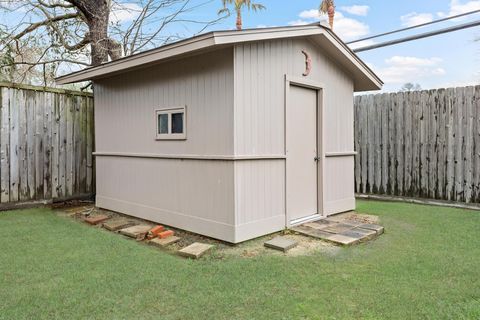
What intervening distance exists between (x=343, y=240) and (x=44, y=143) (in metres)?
5.54

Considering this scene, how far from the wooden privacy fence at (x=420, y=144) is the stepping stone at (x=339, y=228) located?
2622 millimetres

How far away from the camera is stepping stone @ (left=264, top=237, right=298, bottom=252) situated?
3.88 metres

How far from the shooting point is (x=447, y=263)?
3.38 metres

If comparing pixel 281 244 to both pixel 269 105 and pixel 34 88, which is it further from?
pixel 34 88

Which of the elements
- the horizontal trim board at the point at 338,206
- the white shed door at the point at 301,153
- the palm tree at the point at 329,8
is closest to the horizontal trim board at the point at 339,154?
the white shed door at the point at 301,153

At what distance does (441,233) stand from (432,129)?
2.67 meters

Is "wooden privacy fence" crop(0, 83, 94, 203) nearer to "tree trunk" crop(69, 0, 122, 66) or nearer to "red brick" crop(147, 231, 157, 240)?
"tree trunk" crop(69, 0, 122, 66)

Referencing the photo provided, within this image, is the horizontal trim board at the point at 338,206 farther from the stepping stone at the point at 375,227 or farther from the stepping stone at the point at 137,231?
the stepping stone at the point at 137,231

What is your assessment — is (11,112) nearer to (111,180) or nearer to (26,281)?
(111,180)

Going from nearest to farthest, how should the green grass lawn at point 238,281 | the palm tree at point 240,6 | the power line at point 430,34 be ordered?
the green grass lawn at point 238,281 → the power line at point 430,34 → the palm tree at point 240,6

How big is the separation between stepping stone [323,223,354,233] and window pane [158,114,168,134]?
276cm

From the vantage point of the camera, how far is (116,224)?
5.09 metres

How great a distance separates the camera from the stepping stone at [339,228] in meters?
4.62

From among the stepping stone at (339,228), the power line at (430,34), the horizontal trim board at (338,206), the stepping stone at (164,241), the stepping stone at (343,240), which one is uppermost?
the power line at (430,34)
